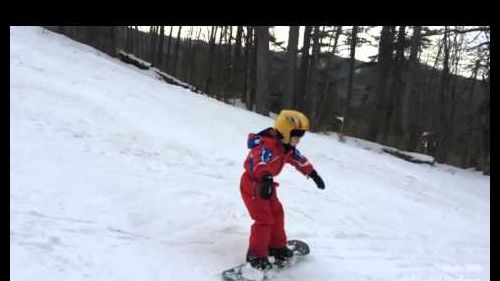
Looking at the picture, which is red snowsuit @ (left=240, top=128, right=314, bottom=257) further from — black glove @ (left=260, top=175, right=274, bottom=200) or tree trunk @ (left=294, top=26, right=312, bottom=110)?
tree trunk @ (left=294, top=26, right=312, bottom=110)

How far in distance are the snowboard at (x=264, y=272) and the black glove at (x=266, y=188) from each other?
642mm

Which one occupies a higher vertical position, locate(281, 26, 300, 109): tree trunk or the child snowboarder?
locate(281, 26, 300, 109): tree trunk

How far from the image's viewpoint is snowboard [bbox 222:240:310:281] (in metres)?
5.13

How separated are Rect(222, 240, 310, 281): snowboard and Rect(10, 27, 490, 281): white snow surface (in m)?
0.11

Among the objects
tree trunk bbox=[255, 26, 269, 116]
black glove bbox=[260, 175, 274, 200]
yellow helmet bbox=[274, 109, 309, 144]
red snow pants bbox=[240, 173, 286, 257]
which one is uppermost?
tree trunk bbox=[255, 26, 269, 116]

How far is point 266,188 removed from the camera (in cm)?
520

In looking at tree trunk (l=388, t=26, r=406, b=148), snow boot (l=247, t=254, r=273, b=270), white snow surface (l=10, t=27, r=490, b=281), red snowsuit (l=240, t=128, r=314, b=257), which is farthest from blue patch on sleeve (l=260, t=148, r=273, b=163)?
tree trunk (l=388, t=26, r=406, b=148)

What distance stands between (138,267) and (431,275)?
9.86ft

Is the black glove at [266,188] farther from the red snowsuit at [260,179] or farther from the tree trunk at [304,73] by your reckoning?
the tree trunk at [304,73]

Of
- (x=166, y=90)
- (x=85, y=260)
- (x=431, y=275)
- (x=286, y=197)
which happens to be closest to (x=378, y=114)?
(x=166, y=90)

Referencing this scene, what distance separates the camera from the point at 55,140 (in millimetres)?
8633

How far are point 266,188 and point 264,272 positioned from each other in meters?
0.78

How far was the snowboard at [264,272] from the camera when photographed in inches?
202

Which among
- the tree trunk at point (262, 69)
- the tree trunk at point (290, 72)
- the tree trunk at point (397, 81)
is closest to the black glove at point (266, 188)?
the tree trunk at point (262, 69)
